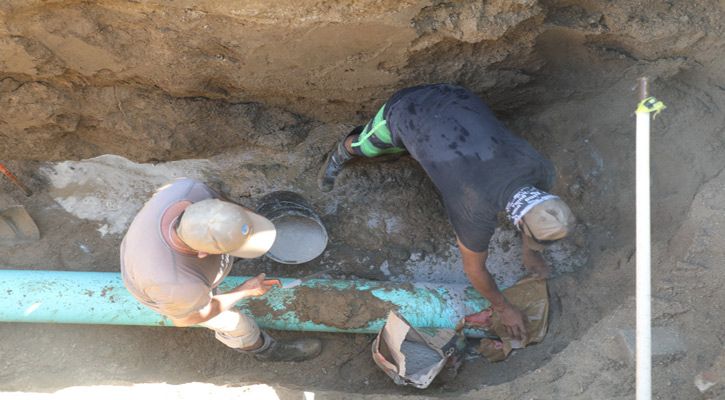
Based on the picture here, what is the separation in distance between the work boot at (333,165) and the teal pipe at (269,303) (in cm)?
79

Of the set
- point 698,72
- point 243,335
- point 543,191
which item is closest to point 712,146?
point 698,72

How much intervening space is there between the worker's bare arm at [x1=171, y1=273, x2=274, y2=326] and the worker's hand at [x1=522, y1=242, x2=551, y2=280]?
5.22 ft

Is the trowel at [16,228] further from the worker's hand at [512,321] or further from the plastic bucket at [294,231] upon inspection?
the worker's hand at [512,321]

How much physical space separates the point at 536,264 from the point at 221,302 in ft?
6.09

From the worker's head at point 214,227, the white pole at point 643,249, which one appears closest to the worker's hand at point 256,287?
the worker's head at point 214,227

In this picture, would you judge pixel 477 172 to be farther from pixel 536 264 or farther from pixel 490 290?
pixel 536 264

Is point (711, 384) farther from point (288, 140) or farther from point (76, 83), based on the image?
point (76, 83)

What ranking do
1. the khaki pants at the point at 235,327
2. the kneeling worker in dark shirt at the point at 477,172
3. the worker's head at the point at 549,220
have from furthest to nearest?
1. the khaki pants at the point at 235,327
2. the kneeling worker in dark shirt at the point at 477,172
3. the worker's head at the point at 549,220

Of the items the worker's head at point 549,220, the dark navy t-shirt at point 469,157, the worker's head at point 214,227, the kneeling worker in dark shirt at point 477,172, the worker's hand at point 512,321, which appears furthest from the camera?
the worker's hand at point 512,321

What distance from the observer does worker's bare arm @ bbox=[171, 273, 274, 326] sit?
2570 mm

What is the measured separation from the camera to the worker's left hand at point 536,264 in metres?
3.25

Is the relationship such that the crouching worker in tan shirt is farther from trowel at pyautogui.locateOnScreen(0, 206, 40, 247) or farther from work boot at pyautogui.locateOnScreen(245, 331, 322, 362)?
trowel at pyautogui.locateOnScreen(0, 206, 40, 247)

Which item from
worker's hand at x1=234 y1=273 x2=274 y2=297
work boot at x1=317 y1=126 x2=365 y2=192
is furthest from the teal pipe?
work boot at x1=317 y1=126 x2=365 y2=192

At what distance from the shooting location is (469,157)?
2736 millimetres
